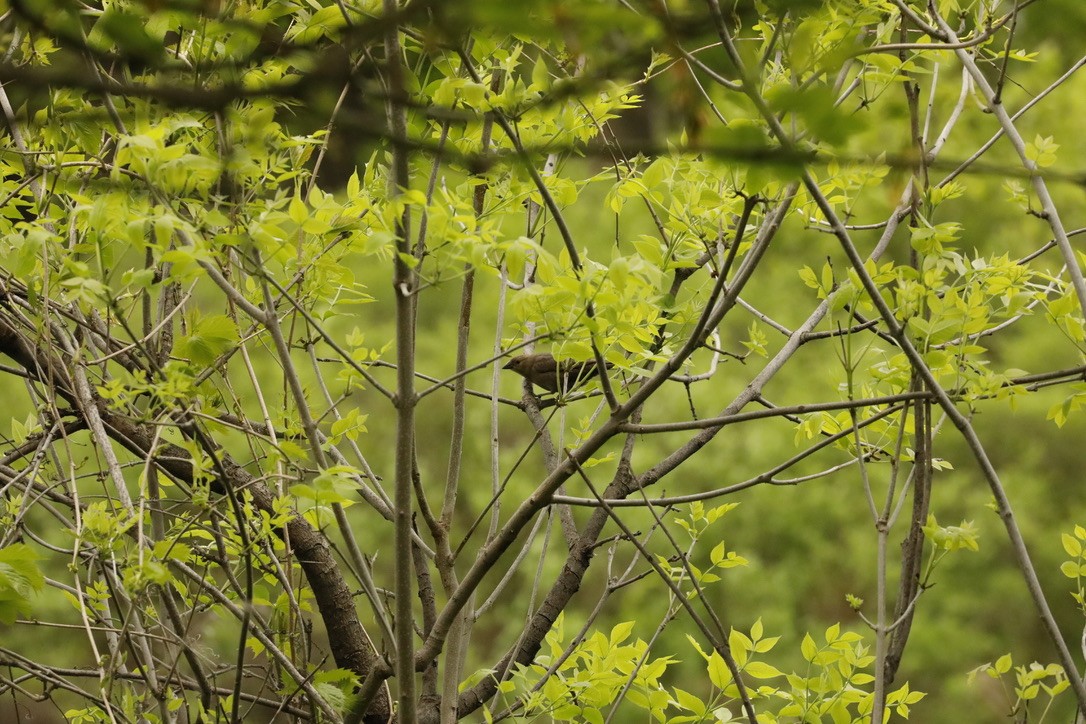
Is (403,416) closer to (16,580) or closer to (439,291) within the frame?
(439,291)

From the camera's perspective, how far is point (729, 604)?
7.74 metres

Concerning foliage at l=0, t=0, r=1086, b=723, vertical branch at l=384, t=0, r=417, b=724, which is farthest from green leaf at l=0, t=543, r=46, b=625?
vertical branch at l=384, t=0, r=417, b=724

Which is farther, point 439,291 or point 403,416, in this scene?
point 439,291

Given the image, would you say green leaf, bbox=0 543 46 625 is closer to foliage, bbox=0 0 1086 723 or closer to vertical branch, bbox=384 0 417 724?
foliage, bbox=0 0 1086 723

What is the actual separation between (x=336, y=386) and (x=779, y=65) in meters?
4.97

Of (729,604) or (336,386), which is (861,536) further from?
(336,386)

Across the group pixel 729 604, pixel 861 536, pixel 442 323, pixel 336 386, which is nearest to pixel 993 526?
pixel 861 536

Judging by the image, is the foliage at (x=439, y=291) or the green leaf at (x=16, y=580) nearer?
the foliage at (x=439, y=291)

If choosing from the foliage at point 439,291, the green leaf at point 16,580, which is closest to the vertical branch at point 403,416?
the foliage at point 439,291

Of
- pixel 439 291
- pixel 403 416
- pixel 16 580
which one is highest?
pixel 439 291

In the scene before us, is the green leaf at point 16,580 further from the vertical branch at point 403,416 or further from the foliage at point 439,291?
the vertical branch at point 403,416

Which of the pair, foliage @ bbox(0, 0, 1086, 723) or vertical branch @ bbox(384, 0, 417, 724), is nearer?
foliage @ bbox(0, 0, 1086, 723)

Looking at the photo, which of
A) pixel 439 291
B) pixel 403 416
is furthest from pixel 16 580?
pixel 439 291

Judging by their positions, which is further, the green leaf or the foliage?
the green leaf
